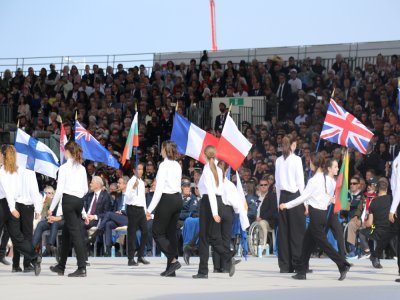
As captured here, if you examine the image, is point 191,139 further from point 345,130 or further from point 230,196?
point 230,196

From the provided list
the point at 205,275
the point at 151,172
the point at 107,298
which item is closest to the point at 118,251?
the point at 151,172

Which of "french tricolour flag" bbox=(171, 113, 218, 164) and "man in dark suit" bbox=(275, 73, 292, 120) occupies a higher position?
"man in dark suit" bbox=(275, 73, 292, 120)

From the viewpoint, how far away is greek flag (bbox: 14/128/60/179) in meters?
23.7

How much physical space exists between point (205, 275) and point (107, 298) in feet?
13.3

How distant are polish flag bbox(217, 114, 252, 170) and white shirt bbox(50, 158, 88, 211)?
3.09 m

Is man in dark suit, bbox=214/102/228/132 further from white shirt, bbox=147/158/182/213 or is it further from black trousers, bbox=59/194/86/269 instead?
black trousers, bbox=59/194/86/269

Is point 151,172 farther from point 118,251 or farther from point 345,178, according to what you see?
point 345,178

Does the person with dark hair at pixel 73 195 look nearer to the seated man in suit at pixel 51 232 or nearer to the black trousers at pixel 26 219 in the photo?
the black trousers at pixel 26 219

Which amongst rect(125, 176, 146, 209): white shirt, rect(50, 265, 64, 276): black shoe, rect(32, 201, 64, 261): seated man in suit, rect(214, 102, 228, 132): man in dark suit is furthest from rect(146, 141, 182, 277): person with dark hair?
rect(214, 102, 228, 132): man in dark suit

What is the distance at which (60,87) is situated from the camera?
3731cm

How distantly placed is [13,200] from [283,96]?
14708mm

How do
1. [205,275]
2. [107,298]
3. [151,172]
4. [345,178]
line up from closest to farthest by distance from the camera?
[107,298] < [205,275] < [345,178] < [151,172]

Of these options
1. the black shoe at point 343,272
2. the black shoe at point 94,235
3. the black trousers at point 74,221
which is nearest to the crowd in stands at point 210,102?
the black shoe at point 94,235

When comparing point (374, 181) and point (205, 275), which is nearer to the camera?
point (205, 275)
